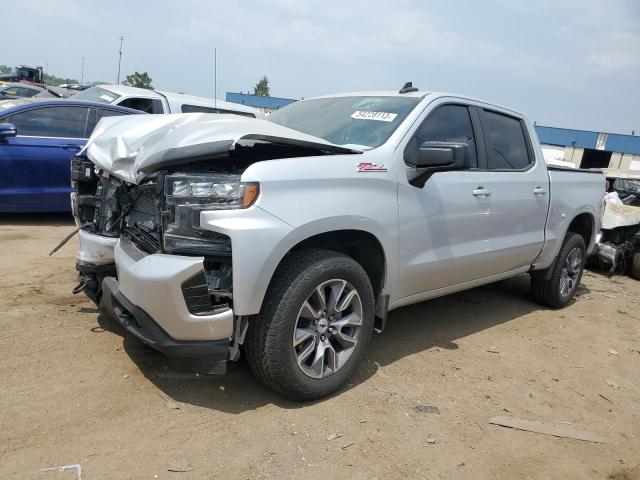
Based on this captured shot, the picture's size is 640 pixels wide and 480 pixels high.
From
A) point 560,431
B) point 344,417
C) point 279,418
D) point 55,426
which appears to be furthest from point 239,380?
point 560,431

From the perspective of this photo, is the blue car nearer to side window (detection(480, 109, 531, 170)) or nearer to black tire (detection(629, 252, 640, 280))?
side window (detection(480, 109, 531, 170))

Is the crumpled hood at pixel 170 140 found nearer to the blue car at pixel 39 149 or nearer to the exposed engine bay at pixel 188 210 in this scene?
the exposed engine bay at pixel 188 210

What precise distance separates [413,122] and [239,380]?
2.04 metres

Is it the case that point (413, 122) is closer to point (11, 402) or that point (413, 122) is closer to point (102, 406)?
point (102, 406)

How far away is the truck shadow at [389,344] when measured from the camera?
323cm

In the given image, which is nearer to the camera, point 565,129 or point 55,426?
point 55,426

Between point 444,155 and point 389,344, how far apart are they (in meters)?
1.60

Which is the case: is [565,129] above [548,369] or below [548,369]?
above

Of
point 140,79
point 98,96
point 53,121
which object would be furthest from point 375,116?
point 140,79

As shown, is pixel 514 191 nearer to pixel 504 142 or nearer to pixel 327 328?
pixel 504 142

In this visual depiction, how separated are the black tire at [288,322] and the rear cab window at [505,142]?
78.8 inches

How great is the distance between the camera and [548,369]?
4.21m

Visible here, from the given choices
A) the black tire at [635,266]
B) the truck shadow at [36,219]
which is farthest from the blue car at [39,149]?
the black tire at [635,266]

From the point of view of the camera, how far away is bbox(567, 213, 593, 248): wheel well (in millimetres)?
5859
